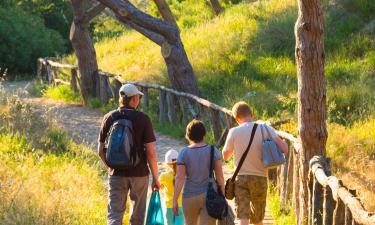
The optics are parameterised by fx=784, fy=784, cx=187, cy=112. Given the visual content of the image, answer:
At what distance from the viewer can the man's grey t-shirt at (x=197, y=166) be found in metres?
6.95

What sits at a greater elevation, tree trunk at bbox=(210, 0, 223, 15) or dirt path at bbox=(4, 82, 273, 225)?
tree trunk at bbox=(210, 0, 223, 15)

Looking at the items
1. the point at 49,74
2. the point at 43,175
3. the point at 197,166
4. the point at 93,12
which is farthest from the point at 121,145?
the point at 49,74

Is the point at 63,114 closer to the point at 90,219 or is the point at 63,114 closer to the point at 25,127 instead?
the point at 25,127

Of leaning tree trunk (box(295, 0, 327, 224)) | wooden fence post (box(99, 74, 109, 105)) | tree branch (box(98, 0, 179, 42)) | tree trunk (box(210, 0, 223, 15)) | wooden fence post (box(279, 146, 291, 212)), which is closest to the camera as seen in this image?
leaning tree trunk (box(295, 0, 327, 224))

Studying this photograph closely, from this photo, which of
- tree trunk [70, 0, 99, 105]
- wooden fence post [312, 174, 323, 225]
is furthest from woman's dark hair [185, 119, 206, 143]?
tree trunk [70, 0, 99, 105]

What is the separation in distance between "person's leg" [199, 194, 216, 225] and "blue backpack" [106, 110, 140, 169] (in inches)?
27.8

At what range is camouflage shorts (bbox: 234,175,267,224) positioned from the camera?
7.34 m

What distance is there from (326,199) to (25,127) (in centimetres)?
781

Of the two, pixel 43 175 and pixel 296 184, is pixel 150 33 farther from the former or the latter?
pixel 296 184

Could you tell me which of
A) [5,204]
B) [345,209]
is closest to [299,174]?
[345,209]

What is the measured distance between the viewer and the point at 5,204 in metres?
7.96

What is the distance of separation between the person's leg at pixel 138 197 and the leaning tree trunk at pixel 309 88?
181cm

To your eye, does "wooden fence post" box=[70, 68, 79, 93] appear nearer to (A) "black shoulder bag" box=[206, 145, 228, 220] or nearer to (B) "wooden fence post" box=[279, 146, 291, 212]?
(B) "wooden fence post" box=[279, 146, 291, 212]

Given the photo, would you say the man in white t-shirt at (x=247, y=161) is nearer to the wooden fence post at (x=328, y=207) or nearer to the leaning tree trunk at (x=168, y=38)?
the wooden fence post at (x=328, y=207)
